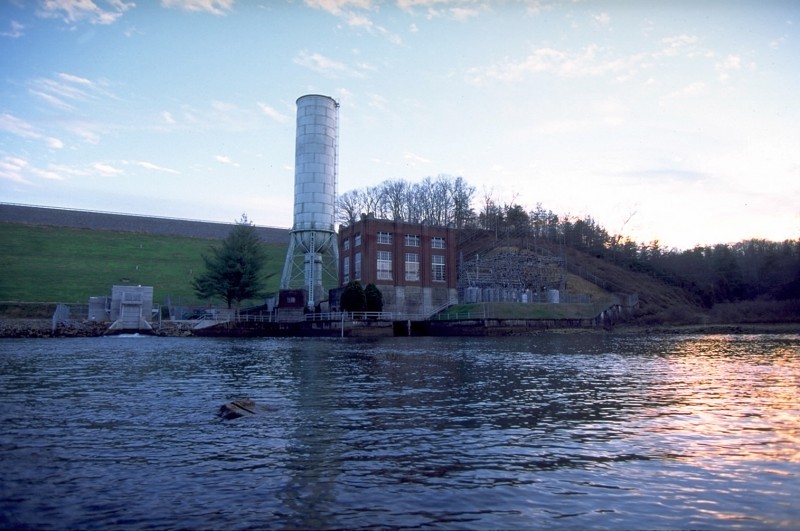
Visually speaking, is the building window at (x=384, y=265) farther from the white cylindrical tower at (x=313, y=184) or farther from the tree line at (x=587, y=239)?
the tree line at (x=587, y=239)

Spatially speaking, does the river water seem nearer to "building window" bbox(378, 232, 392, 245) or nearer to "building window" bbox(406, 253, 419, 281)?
"building window" bbox(378, 232, 392, 245)

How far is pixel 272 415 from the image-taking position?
12719mm

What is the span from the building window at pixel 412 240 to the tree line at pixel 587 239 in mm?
28645

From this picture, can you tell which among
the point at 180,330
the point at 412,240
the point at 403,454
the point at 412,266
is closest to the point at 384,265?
the point at 412,266

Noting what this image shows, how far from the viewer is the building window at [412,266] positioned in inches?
2800

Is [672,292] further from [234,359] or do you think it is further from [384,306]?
[234,359]

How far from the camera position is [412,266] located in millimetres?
71500

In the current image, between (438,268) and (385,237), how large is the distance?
27.4 feet

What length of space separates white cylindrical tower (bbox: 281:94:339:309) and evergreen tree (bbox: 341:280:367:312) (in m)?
8.27

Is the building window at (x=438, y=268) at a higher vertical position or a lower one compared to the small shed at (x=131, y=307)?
higher

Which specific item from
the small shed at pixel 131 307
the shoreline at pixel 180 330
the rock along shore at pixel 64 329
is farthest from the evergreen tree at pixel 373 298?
the small shed at pixel 131 307

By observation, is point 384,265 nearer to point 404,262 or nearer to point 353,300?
point 404,262

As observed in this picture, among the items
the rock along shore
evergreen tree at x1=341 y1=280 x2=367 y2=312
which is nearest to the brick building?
evergreen tree at x1=341 y1=280 x2=367 y2=312

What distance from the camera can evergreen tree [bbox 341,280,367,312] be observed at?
199 feet
